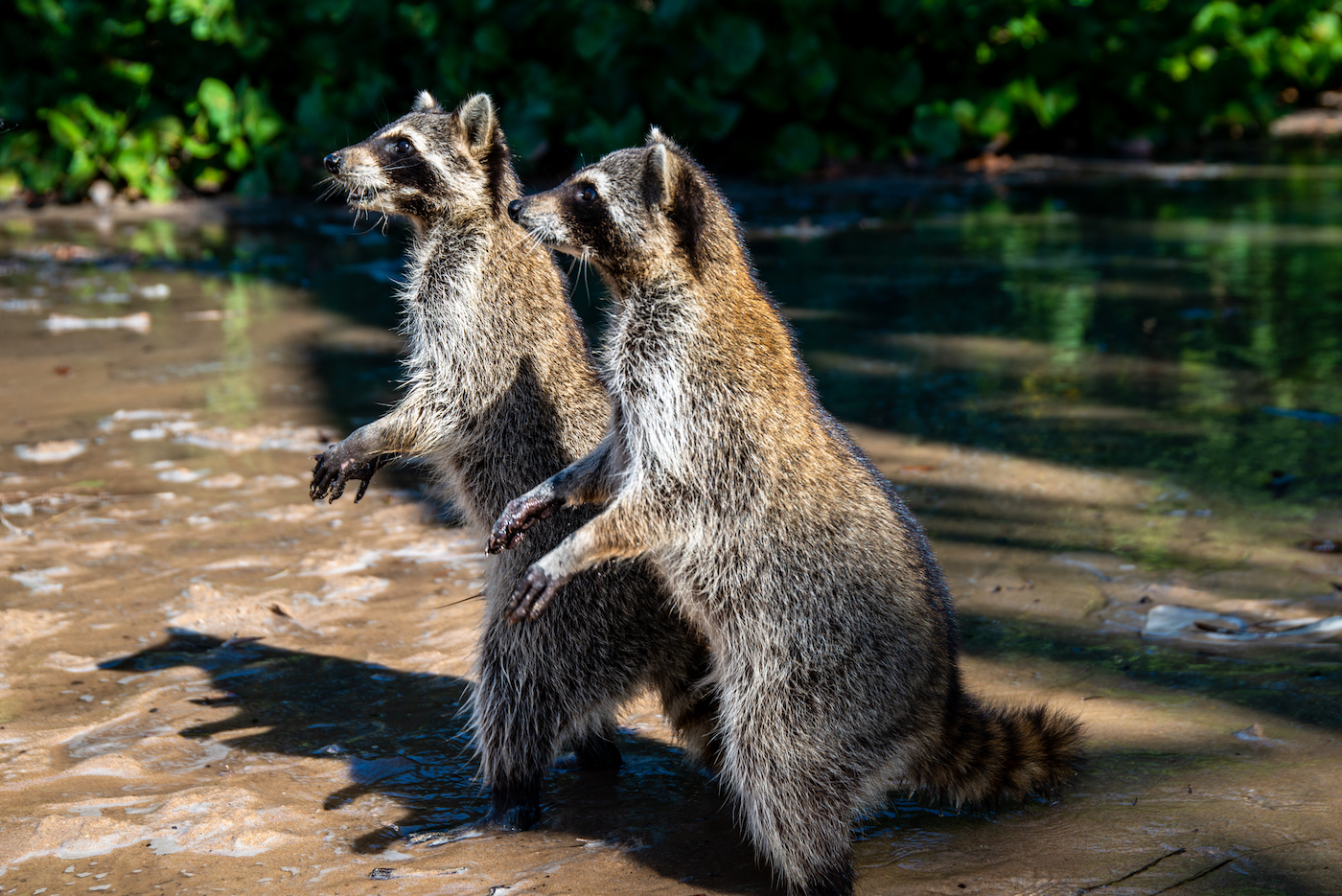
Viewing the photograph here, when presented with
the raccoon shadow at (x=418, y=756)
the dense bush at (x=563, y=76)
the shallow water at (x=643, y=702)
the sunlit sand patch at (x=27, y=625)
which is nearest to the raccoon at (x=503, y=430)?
the raccoon shadow at (x=418, y=756)

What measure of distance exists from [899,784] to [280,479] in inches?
141

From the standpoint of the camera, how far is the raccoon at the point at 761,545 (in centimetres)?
306

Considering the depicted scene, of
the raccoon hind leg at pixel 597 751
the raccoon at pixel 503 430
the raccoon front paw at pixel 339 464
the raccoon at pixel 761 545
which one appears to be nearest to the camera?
the raccoon at pixel 761 545

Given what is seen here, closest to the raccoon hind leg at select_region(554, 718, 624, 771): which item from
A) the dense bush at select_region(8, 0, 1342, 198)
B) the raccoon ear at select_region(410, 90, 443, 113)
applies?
the raccoon ear at select_region(410, 90, 443, 113)

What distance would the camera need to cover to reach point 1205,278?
9117 millimetres

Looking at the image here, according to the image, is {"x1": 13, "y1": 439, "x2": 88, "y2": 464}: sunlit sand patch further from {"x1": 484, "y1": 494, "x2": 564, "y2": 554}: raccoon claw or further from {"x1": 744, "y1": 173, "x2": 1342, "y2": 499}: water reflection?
{"x1": 744, "y1": 173, "x2": 1342, "y2": 499}: water reflection

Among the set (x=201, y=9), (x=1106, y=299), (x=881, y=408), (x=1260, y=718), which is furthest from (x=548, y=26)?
(x=1260, y=718)

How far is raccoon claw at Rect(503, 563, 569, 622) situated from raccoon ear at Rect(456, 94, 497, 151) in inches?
60.2

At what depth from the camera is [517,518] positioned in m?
3.32

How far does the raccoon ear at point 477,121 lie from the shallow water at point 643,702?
0.71 m

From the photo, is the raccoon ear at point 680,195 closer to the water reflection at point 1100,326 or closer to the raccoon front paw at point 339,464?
the raccoon front paw at point 339,464

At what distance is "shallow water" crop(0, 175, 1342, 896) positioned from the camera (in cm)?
Result: 313

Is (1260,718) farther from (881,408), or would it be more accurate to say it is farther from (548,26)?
(548,26)

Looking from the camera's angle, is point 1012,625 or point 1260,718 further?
point 1012,625
